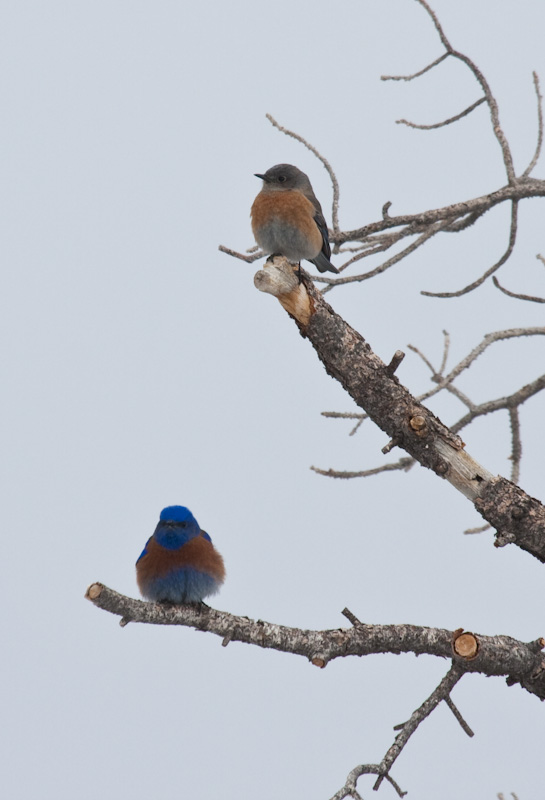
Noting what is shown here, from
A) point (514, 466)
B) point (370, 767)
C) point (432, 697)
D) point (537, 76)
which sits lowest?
point (370, 767)

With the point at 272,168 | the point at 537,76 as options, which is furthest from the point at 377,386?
the point at 537,76

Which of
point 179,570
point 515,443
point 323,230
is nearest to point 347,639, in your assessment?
point 179,570

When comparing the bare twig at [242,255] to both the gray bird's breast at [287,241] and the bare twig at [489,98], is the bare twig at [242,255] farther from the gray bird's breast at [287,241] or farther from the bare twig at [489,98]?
the bare twig at [489,98]

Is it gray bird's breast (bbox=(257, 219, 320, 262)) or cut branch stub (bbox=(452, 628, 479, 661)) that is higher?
gray bird's breast (bbox=(257, 219, 320, 262))

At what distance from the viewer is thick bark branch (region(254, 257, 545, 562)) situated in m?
4.64

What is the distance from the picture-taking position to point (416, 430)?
4641mm

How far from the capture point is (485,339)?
5.96 metres

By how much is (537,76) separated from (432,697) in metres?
3.94

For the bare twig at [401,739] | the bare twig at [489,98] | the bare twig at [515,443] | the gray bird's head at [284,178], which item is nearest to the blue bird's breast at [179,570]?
the bare twig at [401,739]

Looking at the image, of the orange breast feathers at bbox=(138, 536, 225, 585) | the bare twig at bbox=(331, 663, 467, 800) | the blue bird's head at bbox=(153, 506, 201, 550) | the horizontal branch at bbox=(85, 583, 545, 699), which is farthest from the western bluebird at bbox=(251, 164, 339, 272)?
the bare twig at bbox=(331, 663, 467, 800)

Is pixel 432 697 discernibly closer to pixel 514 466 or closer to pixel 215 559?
pixel 215 559

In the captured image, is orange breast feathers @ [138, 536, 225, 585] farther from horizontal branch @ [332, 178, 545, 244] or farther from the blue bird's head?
horizontal branch @ [332, 178, 545, 244]

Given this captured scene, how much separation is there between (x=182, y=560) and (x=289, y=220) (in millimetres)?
2119

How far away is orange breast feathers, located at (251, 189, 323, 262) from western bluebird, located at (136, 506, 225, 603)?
1.68m
